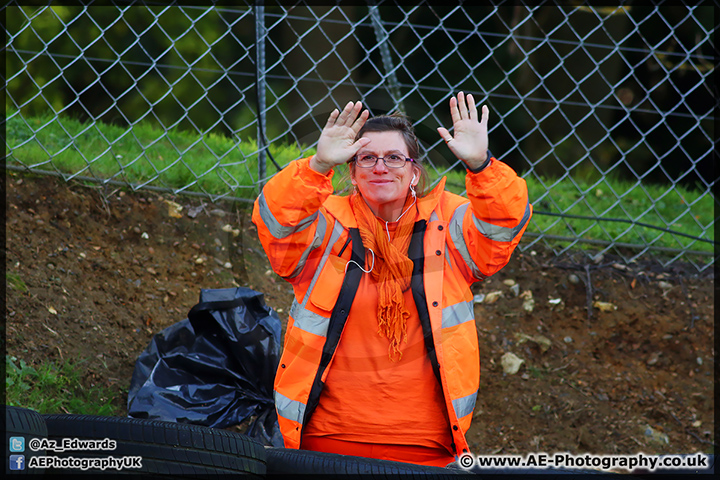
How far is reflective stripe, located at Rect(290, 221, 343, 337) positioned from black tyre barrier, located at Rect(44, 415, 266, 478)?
429 mm

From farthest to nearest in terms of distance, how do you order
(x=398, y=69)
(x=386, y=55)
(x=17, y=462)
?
(x=398, y=69) → (x=386, y=55) → (x=17, y=462)

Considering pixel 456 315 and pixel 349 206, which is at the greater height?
pixel 349 206

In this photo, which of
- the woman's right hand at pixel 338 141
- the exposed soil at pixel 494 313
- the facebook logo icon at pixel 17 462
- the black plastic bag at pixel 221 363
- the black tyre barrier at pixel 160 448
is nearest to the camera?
the facebook logo icon at pixel 17 462

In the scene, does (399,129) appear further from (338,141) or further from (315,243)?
(315,243)

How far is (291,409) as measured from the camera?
221cm

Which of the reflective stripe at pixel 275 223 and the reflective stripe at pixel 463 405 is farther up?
the reflective stripe at pixel 275 223

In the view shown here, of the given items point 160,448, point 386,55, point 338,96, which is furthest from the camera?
point 338,96

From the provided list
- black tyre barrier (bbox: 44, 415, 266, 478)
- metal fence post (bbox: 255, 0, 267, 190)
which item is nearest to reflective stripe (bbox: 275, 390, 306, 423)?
black tyre barrier (bbox: 44, 415, 266, 478)

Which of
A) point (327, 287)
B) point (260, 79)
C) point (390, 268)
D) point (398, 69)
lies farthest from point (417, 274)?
point (398, 69)

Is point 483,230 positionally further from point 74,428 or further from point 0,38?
point 0,38

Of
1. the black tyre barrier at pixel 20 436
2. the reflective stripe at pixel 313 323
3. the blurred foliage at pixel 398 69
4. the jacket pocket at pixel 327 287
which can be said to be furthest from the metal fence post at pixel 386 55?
the black tyre barrier at pixel 20 436

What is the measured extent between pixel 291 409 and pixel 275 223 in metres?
0.65

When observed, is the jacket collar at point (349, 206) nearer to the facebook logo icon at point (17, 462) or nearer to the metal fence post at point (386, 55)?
the facebook logo icon at point (17, 462)

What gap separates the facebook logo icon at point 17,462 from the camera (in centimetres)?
173
